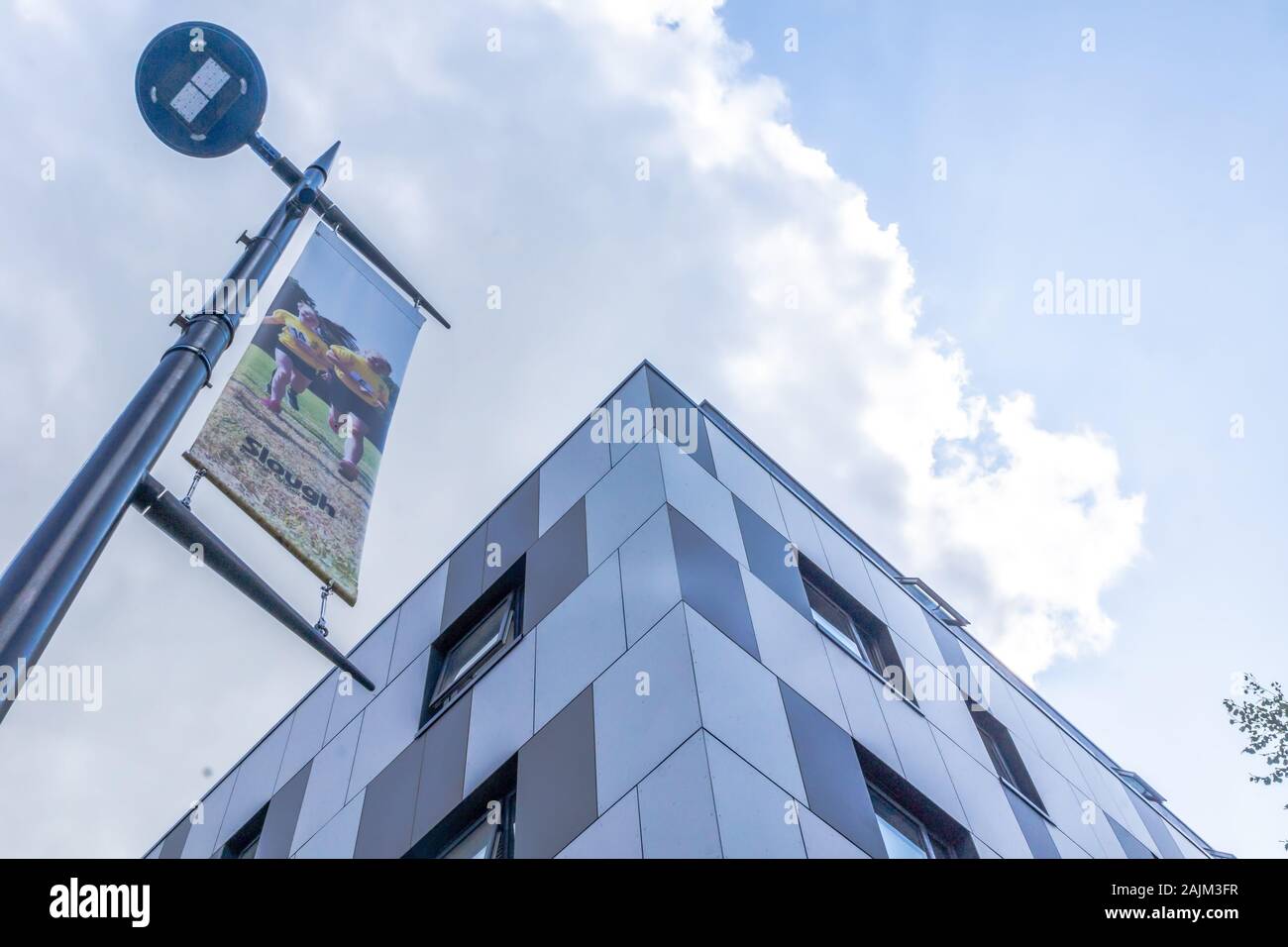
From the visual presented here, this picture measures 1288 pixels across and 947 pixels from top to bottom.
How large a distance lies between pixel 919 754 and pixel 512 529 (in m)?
5.36

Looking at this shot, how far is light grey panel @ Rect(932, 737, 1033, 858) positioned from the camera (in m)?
9.66

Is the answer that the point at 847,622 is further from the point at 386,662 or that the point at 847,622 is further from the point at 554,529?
the point at 386,662

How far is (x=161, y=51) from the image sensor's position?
5840 millimetres

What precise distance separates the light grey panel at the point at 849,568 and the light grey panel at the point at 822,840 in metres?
4.78

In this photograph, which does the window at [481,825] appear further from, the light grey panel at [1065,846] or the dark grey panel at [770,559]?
the light grey panel at [1065,846]

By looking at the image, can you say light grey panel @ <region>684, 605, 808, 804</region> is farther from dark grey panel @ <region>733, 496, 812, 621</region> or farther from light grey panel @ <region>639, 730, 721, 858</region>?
dark grey panel @ <region>733, 496, 812, 621</region>

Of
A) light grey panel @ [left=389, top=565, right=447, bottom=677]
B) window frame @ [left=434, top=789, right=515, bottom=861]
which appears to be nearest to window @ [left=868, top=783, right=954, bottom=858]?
window frame @ [left=434, top=789, right=515, bottom=861]

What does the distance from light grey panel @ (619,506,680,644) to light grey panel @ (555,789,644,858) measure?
1658 mm

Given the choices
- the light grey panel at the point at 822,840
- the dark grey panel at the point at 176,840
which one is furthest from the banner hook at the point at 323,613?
the dark grey panel at the point at 176,840

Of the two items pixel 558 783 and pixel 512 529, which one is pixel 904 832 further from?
pixel 512 529

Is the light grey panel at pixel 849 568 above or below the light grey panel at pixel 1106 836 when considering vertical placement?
above

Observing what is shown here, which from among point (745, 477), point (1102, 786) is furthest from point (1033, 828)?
point (745, 477)

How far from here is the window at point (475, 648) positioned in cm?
1057
